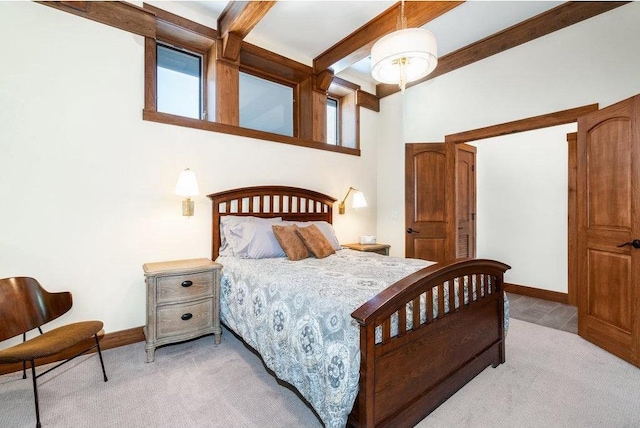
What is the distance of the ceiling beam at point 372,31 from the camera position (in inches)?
105

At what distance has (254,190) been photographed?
3408 millimetres

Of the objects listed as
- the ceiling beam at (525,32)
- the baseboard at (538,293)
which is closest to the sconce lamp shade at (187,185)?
the ceiling beam at (525,32)

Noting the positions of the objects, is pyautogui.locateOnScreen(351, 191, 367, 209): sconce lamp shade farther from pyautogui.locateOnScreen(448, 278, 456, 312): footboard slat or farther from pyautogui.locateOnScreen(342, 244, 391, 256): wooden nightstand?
pyautogui.locateOnScreen(448, 278, 456, 312): footboard slat

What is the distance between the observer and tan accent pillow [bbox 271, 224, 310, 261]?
2861 millimetres

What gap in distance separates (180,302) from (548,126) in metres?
4.12

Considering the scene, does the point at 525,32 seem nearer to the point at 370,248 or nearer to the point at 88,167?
the point at 370,248

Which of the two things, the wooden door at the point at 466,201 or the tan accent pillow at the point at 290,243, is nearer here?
the tan accent pillow at the point at 290,243

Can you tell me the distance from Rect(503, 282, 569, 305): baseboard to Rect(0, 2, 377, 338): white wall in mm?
4390

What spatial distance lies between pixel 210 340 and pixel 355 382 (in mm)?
1918

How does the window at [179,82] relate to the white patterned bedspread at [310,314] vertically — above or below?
above

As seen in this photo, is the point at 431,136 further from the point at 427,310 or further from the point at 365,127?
the point at 427,310

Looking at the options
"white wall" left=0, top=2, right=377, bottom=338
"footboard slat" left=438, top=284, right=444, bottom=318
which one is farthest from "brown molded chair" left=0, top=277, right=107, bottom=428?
"footboard slat" left=438, top=284, right=444, bottom=318

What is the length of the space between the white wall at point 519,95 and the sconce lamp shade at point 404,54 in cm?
201

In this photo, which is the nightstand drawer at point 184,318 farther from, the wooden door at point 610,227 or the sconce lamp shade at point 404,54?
the wooden door at point 610,227
